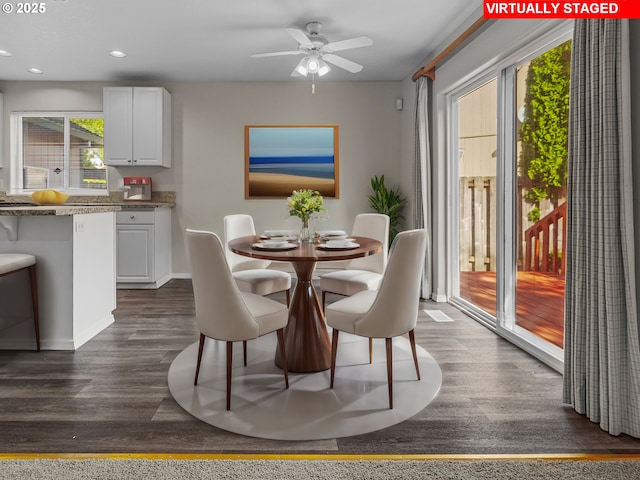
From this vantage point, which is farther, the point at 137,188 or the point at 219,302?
the point at 137,188

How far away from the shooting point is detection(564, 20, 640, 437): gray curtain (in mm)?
1839

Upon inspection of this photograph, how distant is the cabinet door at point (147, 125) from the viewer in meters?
5.23

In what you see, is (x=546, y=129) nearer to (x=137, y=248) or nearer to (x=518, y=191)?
(x=518, y=191)

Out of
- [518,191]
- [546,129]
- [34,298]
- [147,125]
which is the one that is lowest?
[34,298]

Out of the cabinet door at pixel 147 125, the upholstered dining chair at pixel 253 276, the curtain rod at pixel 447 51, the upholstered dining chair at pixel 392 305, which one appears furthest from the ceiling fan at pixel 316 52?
the cabinet door at pixel 147 125

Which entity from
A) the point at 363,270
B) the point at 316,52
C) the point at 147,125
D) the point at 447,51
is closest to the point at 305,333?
the point at 363,270

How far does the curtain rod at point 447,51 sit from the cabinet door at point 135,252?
349 centimetres

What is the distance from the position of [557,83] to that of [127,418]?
3173 mm

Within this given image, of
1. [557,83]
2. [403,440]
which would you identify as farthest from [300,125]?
[403,440]

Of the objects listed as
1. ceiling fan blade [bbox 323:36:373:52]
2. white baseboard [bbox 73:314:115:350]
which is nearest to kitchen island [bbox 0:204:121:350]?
white baseboard [bbox 73:314:115:350]

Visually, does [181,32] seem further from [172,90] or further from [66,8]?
[172,90]

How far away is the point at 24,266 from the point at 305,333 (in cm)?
190

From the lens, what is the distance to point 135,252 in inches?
197

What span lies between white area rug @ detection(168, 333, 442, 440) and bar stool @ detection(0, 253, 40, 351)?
1.07 meters
